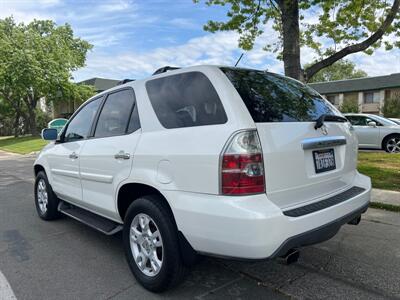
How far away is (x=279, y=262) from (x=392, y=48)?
1121cm

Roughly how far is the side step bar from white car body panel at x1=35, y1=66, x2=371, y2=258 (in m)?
0.55

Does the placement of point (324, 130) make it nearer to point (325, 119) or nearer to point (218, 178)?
point (325, 119)

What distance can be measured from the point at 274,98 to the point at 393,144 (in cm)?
1146

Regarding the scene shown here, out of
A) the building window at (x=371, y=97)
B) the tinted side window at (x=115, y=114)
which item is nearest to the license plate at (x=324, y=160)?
the tinted side window at (x=115, y=114)

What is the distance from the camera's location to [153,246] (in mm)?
3012

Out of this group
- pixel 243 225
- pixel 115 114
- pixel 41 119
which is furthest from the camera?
pixel 41 119

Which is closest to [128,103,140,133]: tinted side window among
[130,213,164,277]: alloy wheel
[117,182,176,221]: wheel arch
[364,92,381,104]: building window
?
[117,182,176,221]: wheel arch

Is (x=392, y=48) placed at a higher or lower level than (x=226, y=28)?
lower

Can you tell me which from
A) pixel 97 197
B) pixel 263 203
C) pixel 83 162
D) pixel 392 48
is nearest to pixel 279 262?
pixel 263 203

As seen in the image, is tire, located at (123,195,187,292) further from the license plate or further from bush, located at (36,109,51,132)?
bush, located at (36,109,51,132)

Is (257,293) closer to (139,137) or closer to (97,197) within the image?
(139,137)

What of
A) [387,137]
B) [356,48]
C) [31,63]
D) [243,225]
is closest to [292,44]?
[356,48]

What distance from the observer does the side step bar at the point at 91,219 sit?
357 cm

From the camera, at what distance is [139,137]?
315 centimetres
